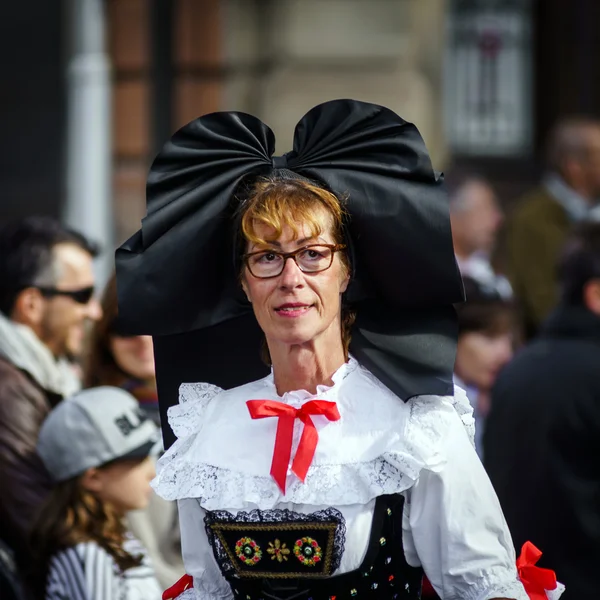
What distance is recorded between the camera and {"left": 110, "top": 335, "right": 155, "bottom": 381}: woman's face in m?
4.66

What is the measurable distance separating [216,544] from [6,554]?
1182 millimetres

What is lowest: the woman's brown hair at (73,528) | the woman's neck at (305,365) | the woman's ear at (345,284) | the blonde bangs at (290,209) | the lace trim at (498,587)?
the woman's brown hair at (73,528)

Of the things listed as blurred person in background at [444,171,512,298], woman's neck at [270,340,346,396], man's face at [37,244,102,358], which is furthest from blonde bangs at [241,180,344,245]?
blurred person in background at [444,171,512,298]

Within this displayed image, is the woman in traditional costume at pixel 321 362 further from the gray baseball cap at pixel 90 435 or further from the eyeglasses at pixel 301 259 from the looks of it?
the gray baseball cap at pixel 90 435

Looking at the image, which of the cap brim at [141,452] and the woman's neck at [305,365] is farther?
the cap brim at [141,452]

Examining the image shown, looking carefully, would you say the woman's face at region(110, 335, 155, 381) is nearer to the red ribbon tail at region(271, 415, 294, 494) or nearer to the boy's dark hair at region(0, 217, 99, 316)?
the boy's dark hair at region(0, 217, 99, 316)

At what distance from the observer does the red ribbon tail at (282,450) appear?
9.69 ft

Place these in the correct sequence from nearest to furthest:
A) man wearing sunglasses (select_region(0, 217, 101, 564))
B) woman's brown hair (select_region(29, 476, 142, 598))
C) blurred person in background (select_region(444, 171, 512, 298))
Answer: woman's brown hair (select_region(29, 476, 142, 598)), man wearing sunglasses (select_region(0, 217, 101, 564)), blurred person in background (select_region(444, 171, 512, 298))

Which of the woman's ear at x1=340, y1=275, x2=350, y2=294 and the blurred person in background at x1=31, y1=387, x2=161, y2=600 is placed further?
the blurred person in background at x1=31, y1=387, x2=161, y2=600

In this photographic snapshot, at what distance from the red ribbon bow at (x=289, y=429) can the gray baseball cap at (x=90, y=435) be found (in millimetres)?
1085

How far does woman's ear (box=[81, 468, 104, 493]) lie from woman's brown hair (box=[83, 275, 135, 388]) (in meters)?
0.73

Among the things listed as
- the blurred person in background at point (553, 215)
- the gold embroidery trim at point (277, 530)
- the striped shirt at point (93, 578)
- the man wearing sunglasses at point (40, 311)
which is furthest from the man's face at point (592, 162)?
the gold embroidery trim at point (277, 530)

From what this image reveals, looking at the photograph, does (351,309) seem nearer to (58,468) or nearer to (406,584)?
(406,584)

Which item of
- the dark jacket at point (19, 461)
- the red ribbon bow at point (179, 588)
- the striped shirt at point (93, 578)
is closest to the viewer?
the red ribbon bow at point (179, 588)
